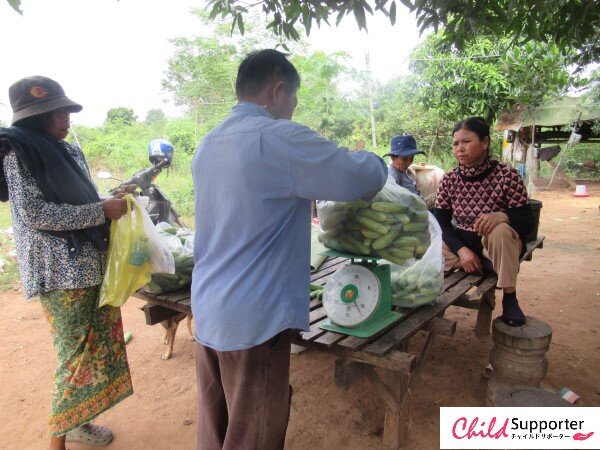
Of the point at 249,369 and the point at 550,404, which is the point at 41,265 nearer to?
the point at 249,369

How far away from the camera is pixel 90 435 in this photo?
8.26ft

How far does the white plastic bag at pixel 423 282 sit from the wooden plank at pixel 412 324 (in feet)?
0.19

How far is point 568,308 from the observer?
432 centimetres

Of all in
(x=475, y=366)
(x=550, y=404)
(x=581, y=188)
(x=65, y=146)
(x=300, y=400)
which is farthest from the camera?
(x=581, y=188)

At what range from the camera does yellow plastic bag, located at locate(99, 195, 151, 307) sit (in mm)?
2207

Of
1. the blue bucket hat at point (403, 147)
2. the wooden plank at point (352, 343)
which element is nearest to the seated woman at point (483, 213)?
the blue bucket hat at point (403, 147)

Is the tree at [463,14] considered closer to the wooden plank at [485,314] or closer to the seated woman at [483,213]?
the seated woman at [483,213]

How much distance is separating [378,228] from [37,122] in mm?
1819

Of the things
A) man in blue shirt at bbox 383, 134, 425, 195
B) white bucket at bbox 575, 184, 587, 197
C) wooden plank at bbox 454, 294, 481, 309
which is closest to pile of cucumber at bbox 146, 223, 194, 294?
wooden plank at bbox 454, 294, 481, 309

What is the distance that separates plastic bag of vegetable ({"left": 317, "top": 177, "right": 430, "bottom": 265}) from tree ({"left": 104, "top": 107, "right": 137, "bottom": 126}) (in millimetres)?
21374

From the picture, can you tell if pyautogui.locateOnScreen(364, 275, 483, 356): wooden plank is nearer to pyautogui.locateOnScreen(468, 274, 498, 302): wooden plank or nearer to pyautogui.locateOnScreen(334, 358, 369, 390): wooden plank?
pyautogui.locateOnScreen(468, 274, 498, 302): wooden plank

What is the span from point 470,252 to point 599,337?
1795 mm

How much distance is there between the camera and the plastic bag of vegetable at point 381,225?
1.78 m

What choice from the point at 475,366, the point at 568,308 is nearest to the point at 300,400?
the point at 475,366
